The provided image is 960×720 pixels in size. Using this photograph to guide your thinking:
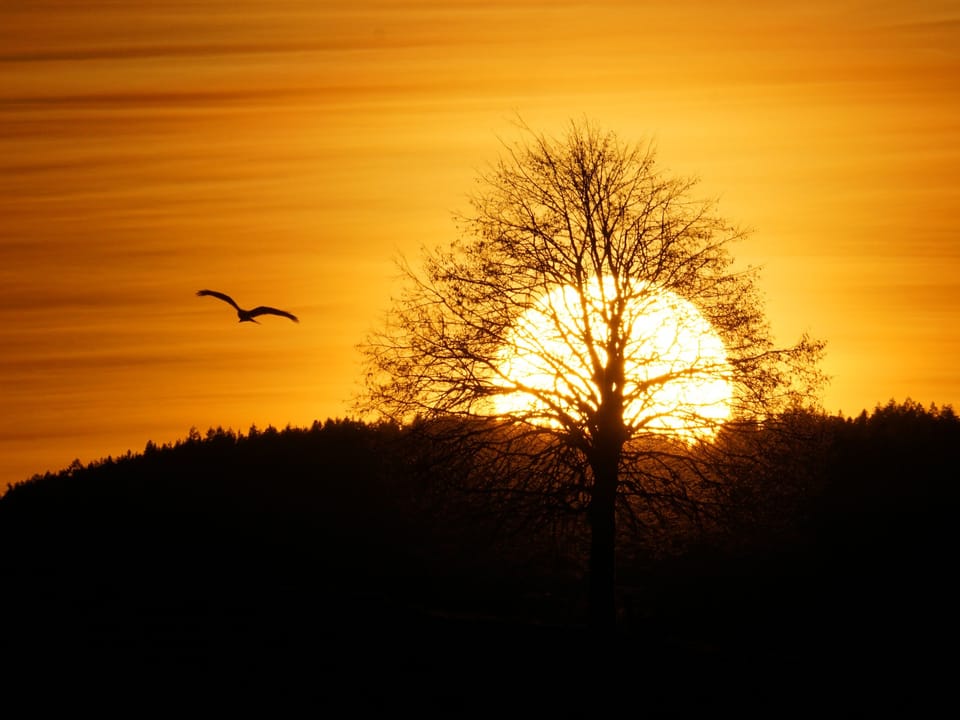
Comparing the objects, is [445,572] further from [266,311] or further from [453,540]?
[266,311]

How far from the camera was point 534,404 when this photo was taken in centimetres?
2852

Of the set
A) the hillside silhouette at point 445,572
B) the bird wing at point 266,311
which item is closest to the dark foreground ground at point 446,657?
the hillside silhouette at point 445,572

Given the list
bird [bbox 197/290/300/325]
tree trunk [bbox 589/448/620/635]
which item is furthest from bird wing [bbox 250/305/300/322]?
tree trunk [bbox 589/448/620/635]

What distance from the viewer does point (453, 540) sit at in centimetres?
4706

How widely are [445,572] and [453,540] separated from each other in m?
2.49

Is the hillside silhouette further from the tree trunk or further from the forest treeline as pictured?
the tree trunk

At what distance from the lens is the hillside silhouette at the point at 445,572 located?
93.3ft

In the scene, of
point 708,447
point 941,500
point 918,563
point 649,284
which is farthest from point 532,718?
point 941,500

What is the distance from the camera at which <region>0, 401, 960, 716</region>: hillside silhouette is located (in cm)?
2844

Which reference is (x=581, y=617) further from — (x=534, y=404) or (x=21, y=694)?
(x=21, y=694)

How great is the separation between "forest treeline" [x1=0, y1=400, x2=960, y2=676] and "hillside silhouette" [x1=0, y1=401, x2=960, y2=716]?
0.40 feet

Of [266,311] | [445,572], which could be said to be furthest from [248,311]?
[445,572]

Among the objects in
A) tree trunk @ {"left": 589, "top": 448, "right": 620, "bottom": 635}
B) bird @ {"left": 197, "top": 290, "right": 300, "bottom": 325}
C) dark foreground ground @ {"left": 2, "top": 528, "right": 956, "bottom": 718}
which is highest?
bird @ {"left": 197, "top": 290, "right": 300, "bottom": 325}

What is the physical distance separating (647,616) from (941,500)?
47.6ft
